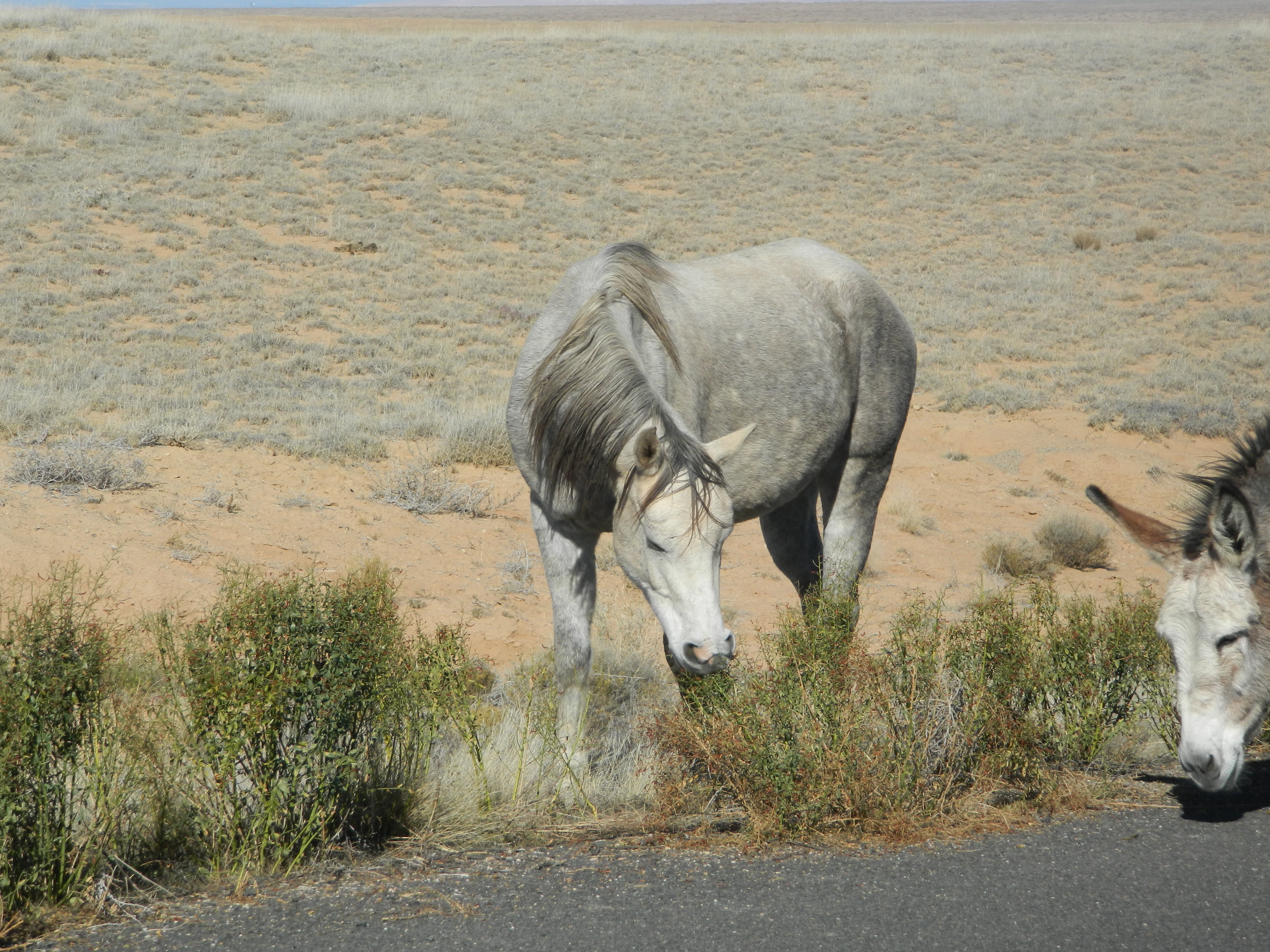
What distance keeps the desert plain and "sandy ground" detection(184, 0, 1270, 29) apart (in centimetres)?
4229

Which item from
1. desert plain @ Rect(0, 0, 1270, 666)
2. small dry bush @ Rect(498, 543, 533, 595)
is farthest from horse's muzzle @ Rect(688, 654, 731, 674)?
small dry bush @ Rect(498, 543, 533, 595)

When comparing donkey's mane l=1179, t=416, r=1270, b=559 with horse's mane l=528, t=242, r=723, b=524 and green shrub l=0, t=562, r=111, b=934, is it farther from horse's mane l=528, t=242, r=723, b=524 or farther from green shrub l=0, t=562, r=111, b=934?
green shrub l=0, t=562, r=111, b=934

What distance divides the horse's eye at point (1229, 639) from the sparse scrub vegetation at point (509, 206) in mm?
9143

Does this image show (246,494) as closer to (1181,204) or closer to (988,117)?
(1181,204)

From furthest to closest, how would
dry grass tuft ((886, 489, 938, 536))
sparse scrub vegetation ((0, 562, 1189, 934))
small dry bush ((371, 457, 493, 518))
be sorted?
dry grass tuft ((886, 489, 938, 536)) < small dry bush ((371, 457, 493, 518)) < sparse scrub vegetation ((0, 562, 1189, 934))

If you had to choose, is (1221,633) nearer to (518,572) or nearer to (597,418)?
(597,418)

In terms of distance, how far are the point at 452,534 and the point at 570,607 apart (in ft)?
18.9

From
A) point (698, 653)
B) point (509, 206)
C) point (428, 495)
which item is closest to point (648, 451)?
point (698, 653)

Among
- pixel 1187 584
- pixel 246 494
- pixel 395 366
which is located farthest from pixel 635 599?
pixel 395 366

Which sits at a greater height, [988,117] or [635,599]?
[988,117]

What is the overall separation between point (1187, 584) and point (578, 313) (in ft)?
8.48

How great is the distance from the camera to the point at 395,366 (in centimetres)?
1611

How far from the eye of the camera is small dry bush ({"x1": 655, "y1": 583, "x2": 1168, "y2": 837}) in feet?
13.4

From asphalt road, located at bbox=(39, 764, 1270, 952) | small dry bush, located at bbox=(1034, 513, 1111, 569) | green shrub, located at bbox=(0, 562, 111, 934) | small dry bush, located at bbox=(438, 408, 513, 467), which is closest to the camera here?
asphalt road, located at bbox=(39, 764, 1270, 952)
